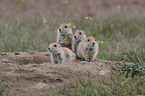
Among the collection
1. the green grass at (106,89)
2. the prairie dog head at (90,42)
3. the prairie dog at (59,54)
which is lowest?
the green grass at (106,89)

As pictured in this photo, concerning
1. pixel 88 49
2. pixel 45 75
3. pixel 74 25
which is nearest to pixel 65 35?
pixel 88 49

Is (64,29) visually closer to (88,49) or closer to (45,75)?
(88,49)

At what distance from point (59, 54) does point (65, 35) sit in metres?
1.01

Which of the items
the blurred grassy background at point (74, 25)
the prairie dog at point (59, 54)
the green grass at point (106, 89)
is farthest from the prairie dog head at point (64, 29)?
the green grass at point (106, 89)

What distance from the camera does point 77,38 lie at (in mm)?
6227

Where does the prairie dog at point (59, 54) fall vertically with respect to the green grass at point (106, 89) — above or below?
above

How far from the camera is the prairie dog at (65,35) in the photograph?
6461 mm

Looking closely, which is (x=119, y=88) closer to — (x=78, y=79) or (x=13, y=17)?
(x=78, y=79)

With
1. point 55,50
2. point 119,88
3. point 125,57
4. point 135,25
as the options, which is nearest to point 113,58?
point 125,57

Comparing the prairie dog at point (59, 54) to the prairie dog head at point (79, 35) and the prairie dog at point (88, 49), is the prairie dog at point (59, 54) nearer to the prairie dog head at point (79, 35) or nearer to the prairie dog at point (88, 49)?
the prairie dog at point (88, 49)

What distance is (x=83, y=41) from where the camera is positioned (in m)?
5.92

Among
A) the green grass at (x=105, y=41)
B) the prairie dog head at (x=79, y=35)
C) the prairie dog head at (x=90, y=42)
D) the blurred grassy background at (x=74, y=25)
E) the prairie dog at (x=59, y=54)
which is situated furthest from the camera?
the blurred grassy background at (x=74, y=25)

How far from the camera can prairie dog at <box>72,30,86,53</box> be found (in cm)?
621

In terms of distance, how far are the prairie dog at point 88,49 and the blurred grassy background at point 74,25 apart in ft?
2.73
